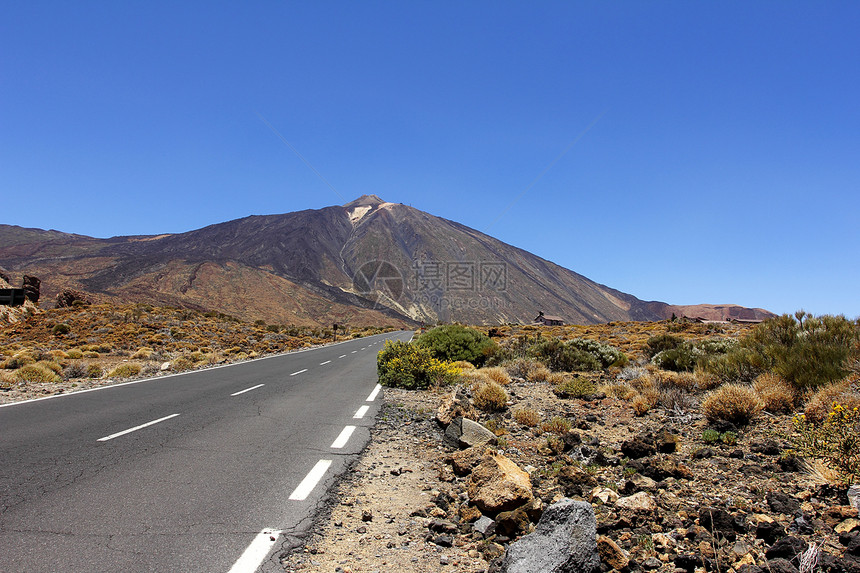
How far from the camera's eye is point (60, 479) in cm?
469

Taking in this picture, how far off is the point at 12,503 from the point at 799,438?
8151mm

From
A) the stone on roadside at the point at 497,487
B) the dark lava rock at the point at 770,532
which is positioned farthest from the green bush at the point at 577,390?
the dark lava rock at the point at 770,532

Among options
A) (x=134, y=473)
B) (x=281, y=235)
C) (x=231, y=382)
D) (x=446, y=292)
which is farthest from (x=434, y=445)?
(x=281, y=235)

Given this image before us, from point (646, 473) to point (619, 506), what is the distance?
4.11 feet

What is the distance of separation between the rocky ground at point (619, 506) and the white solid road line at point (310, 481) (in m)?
0.32

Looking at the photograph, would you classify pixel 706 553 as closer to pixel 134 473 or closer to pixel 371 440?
pixel 371 440

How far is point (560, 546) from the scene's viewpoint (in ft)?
9.80

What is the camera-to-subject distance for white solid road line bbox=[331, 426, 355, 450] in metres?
6.45

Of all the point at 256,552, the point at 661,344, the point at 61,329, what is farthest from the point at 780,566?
the point at 61,329

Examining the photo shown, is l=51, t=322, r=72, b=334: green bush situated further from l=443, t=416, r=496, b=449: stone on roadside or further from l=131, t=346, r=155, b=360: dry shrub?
l=443, t=416, r=496, b=449: stone on roadside

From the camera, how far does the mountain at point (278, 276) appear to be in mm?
86750

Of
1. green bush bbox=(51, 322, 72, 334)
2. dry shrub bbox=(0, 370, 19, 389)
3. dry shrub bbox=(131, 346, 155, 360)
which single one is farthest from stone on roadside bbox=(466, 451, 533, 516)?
green bush bbox=(51, 322, 72, 334)

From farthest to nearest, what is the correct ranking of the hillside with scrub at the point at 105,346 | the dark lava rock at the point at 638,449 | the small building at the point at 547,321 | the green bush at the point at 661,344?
the small building at the point at 547,321
the green bush at the point at 661,344
the hillside with scrub at the point at 105,346
the dark lava rock at the point at 638,449

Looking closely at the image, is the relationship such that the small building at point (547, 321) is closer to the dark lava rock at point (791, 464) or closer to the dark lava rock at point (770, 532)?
the dark lava rock at point (791, 464)
